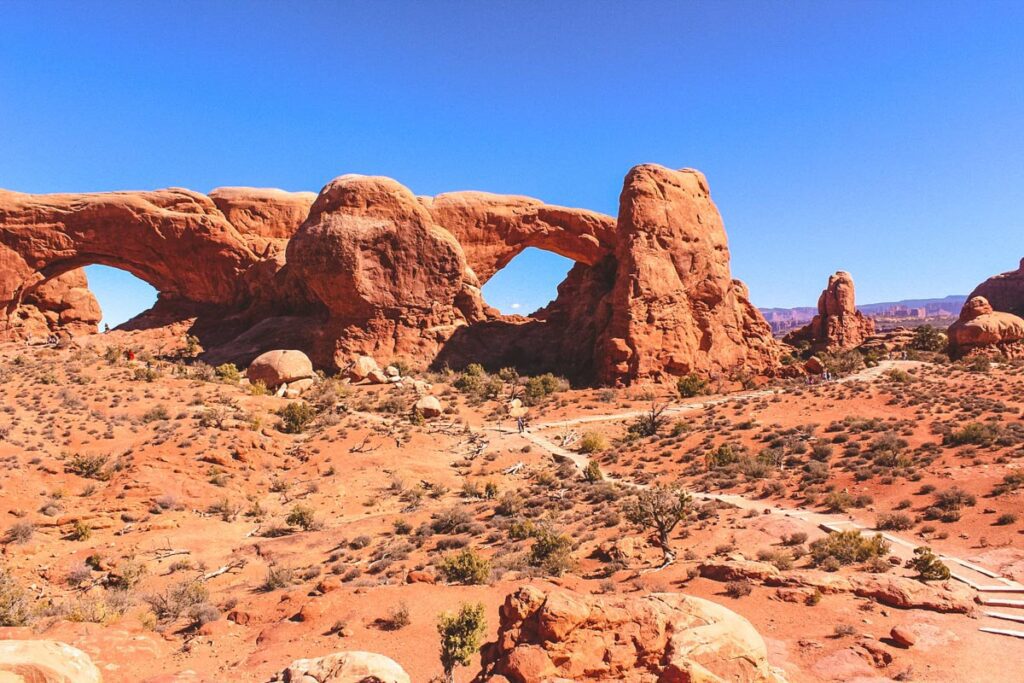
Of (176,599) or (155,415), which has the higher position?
(155,415)

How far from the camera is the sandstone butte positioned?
32.3m

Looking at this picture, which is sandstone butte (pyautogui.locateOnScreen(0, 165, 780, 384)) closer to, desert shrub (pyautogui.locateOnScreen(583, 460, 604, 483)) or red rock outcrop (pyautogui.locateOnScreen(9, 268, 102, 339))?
red rock outcrop (pyautogui.locateOnScreen(9, 268, 102, 339))

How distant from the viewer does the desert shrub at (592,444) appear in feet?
69.2

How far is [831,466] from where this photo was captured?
54.5ft

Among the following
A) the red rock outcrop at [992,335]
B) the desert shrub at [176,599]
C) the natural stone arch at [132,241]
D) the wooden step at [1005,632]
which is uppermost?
the natural stone arch at [132,241]

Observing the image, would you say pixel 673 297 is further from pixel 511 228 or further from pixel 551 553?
pixel 551 553

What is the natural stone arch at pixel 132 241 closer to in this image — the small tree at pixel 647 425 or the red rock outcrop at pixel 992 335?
the small tree at pixel 647 425

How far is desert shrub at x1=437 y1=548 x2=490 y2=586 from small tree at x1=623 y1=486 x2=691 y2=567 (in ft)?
11.8

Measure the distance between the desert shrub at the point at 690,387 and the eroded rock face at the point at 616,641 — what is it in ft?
77.8

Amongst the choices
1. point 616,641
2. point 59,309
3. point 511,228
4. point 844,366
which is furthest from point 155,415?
point 844,366

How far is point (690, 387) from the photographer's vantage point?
28562mm

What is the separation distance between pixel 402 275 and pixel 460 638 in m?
29.0

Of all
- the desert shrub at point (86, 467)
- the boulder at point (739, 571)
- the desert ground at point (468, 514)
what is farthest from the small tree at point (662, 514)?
the desert shrub at point (86, 467)

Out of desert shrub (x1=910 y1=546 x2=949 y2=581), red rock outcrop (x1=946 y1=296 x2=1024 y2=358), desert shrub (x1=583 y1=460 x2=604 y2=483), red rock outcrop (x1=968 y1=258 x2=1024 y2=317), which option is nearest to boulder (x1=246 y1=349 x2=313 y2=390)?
desert shrub (x1=583 y1=460 x2=604 y2=483)
